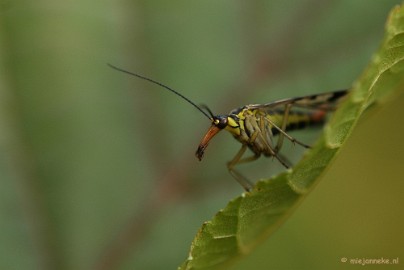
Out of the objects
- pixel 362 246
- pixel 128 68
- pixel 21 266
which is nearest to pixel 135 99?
pixel 128 68

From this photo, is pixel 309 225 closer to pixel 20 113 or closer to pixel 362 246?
pixel 362 246

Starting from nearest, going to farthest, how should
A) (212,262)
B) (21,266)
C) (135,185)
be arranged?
(212,262)
(21,266)
(135,185)

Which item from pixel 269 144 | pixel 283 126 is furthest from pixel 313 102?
pixel 269 144

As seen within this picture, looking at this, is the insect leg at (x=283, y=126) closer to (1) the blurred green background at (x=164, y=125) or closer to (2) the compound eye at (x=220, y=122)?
(1) the blurred green background at (x=164, y=125)

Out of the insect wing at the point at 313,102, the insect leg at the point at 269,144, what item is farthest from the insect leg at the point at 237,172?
the insect wing at the point at 313,102

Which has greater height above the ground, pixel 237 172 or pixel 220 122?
pixel 220 122

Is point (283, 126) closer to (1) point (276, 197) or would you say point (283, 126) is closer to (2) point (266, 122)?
(2) point (266, 122)
